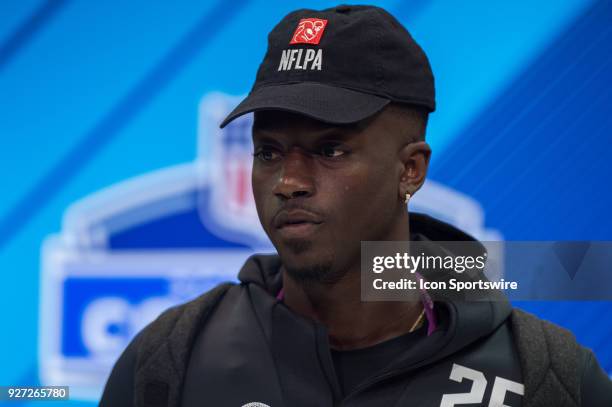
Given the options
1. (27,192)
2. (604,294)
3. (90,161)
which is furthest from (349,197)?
(27,192)

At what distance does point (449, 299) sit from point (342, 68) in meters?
0.40

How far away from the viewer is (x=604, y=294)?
56.8 inches

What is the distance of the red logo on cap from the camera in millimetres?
1124

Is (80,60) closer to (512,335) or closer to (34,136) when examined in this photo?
(34,136)

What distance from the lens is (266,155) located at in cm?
114

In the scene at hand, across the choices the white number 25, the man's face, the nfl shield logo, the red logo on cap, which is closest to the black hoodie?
the white number 25

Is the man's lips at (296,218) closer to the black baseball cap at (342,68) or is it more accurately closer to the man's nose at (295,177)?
the man's nose at (295,177)

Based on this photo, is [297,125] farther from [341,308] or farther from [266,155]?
[341,308]

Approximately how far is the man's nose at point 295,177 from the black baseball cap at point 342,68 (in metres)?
0.08

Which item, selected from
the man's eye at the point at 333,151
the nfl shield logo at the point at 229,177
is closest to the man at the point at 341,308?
the man's eye at the point at 333,151

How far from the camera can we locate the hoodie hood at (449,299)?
1.16m

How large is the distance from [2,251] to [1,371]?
32 cm

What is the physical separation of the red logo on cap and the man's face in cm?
12

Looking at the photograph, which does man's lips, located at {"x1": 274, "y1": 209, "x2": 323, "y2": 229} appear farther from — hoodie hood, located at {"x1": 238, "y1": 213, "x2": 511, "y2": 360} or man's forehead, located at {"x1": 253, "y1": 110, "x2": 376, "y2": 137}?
hoodie hood, located at {"x1": 238, "y1": 213, "x2": 511, "y2": 360}
